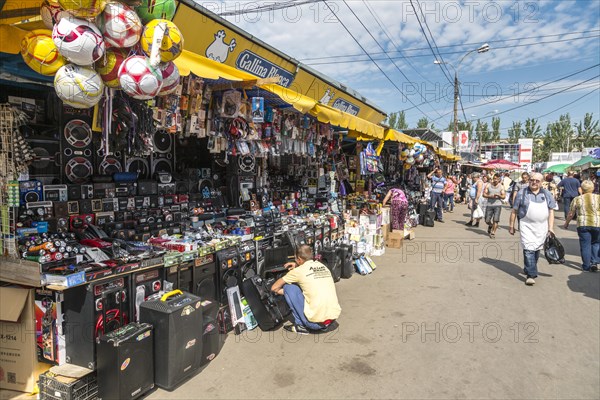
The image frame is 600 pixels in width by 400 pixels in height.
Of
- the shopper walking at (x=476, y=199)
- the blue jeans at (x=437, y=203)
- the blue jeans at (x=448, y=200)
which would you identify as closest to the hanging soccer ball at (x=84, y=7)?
the shopper walking at (x=476, y=199)

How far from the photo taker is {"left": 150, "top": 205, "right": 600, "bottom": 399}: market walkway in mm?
3426

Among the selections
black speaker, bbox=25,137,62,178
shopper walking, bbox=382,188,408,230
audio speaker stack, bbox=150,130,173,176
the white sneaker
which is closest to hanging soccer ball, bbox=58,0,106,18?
black speaker, bbox=25,137,62,178

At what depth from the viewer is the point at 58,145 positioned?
464cm

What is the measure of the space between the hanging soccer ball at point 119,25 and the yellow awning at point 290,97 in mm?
1791

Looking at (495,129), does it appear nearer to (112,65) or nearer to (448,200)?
(448,200)

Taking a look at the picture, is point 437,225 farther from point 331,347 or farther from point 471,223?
point 331,347

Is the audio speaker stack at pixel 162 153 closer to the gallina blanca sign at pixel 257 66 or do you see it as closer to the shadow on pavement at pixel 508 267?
the gallina blanca sign at pixel 257 66

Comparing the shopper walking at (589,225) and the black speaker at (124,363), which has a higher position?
the shopper walking at (589,225)

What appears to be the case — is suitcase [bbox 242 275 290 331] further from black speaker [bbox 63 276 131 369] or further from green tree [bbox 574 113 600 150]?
green tree [bbox 574 113 600 150]

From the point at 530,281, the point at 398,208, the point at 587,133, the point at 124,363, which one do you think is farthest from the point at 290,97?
the point at 587,133

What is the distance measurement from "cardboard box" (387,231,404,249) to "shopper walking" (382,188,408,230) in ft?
0.90

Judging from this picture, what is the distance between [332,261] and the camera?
652 centimetres

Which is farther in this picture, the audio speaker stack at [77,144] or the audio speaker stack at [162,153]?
the audio speaker stack at [162,153]

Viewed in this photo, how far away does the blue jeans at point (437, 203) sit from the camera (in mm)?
13745
